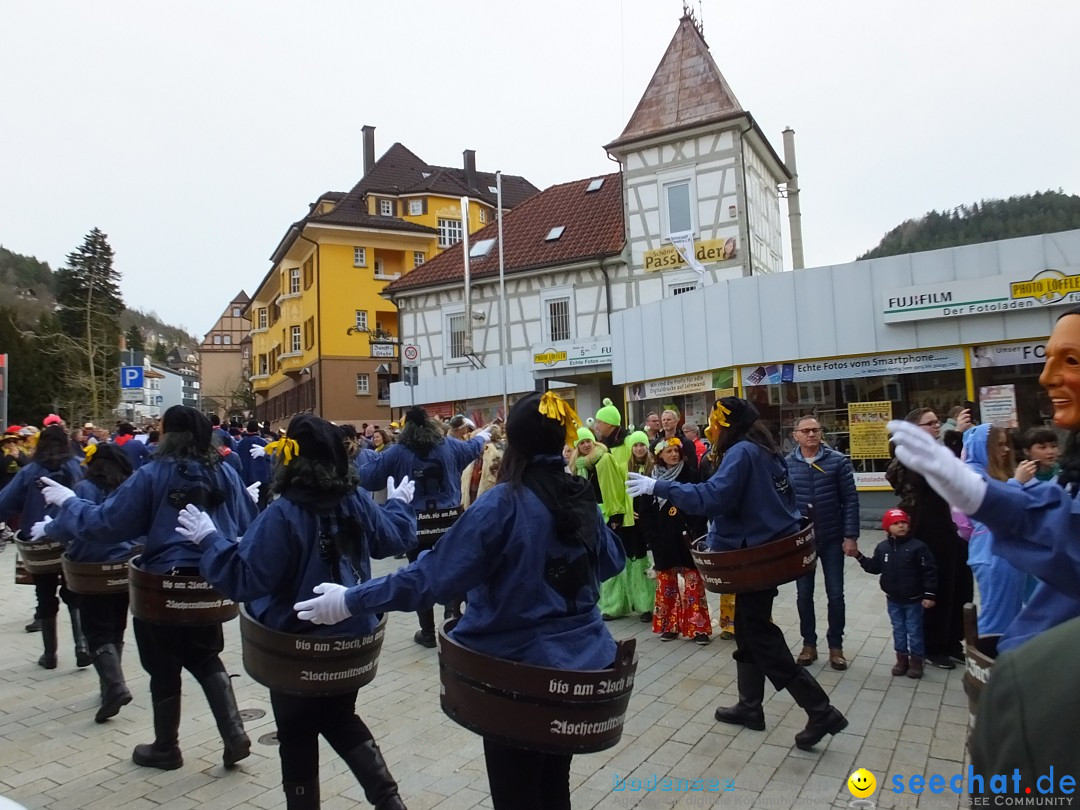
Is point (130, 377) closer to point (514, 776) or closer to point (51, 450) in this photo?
point (51, 450)

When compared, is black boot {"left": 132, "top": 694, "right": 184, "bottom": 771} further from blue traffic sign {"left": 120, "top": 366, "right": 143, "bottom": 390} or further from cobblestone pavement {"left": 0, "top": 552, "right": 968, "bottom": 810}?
blue traffic sign {"left": 120, "top": 366, "right": 143, "bottom": 390}

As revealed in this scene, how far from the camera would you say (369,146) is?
4662 cm

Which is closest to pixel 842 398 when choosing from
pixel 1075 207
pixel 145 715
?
pixel 145 715

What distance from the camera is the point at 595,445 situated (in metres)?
7.80

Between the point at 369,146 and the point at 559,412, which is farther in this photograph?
the point at 369,146

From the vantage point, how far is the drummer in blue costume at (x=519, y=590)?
2.75 m

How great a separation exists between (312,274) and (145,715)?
35.4 metres

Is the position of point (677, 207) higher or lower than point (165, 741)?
higher

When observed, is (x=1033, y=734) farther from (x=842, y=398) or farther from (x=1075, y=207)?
(x=1075, y=207)

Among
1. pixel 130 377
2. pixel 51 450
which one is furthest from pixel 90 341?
pixel 51 450

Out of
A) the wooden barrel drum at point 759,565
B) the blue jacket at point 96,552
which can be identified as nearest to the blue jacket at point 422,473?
the blue jacket at point 96,552

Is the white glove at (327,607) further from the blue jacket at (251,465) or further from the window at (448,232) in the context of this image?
the window at (448,232)

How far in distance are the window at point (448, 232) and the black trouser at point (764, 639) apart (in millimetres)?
37471

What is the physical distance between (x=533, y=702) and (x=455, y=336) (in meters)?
27.6
